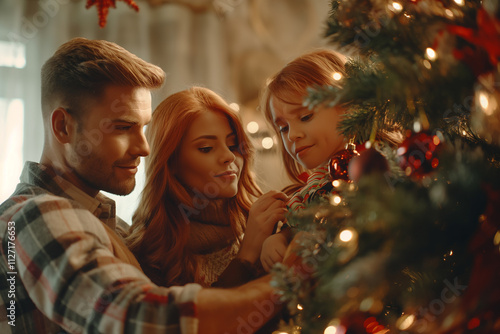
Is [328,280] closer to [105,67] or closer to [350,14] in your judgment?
[350,14]

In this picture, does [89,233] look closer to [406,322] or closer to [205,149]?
[205,149]

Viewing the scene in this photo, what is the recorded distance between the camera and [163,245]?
1.04m

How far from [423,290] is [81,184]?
80 cm

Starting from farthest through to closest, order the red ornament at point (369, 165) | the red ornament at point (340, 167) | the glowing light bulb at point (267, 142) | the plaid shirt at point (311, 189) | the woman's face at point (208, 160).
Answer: the glowing light bulb at point (267, 142) → the woman's face at point (208, 160) → the plaid shirt at point (311, 189) → the red ornament at point (340, 167) → the red ornament at point (369, 165)

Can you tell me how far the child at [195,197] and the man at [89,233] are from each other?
0.10 metres

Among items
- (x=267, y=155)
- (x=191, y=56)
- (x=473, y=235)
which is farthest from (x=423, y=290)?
(x=191, y=56)

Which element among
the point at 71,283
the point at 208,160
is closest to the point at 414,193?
the point at 71,283

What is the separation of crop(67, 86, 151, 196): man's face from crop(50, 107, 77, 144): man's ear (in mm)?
17

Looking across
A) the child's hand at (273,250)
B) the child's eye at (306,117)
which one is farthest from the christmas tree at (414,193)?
the child's eye at (306,117)

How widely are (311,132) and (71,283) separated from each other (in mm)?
616

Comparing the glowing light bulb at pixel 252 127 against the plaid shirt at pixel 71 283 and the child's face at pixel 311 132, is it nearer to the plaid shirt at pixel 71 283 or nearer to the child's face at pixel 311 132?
the child's face at pixel 311 132

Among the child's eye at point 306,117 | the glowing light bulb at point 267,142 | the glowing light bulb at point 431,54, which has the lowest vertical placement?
the glowing light bulb at point 267,142

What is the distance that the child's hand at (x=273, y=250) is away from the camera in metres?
0.90

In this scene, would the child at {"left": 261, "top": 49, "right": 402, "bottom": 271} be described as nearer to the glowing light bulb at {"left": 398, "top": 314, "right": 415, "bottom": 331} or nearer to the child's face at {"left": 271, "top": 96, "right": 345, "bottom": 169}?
the child's face at {"left": 271, "top": 96, "right": 345, "bottom": 169}
